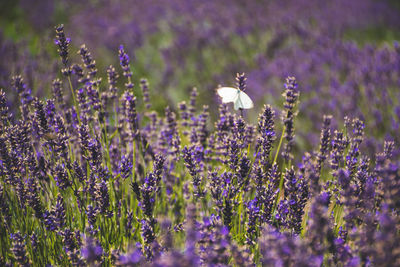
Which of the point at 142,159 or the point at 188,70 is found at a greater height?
the point at 188,70

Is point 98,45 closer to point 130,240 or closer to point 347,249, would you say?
point 130,240

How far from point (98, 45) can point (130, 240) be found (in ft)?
21.3

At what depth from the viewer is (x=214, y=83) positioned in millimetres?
6066

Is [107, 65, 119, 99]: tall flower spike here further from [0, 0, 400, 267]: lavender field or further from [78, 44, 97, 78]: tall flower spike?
[78, 44, 97, 78]: tall flower spike

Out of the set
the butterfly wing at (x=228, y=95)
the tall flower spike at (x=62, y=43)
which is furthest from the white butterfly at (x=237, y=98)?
the tall flower spike at (x=62, y=43)

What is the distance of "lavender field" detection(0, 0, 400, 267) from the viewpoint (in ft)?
5.89

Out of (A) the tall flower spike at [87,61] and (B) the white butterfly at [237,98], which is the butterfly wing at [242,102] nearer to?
(B) the white butterfly at [237,98]

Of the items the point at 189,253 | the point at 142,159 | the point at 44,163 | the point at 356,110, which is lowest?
the point at 189,253

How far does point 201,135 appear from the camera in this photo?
2.93 meters

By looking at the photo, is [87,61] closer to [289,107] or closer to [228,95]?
[228,95]

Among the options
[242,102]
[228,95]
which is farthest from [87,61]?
[242,102]

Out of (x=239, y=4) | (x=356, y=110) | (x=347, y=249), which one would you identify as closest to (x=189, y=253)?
(x=347, y=249)

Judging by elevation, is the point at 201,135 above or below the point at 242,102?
above

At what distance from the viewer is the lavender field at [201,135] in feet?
5.89
